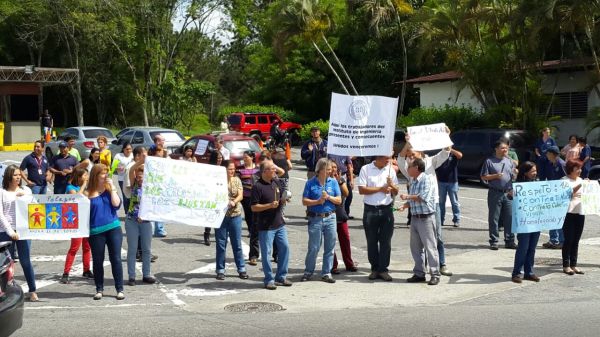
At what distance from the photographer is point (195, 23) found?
1880 inches

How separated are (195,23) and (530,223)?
40.0 metres

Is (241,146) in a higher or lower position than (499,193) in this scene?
A: higher

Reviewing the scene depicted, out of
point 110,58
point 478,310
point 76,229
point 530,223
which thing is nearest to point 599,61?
point 530,223

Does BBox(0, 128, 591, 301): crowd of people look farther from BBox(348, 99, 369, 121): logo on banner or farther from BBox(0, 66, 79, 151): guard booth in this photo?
BBox(0, 66, 79, 151): guard booth

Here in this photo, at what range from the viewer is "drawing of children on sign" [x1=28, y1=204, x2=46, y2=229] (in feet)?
30.8

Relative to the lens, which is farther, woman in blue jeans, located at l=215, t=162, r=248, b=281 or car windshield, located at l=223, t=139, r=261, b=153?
car windshield, located at l=223, t=139, r=261, b=153

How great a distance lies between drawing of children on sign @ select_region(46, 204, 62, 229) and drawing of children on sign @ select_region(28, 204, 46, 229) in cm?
5

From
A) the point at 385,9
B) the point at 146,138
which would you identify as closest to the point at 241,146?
the point at 146,138

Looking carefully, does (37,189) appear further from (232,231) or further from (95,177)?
(95,177)

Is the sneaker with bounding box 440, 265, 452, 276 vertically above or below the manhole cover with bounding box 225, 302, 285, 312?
above

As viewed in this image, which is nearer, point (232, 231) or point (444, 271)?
point (232, 231)

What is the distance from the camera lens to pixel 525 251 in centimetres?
1031

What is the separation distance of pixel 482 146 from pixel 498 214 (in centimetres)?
1046

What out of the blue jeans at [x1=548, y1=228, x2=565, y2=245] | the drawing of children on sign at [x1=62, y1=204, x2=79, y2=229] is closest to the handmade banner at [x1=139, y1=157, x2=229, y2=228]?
the drawing of children on sign at [x1=62, y1=204, x2=79, y2=229]
